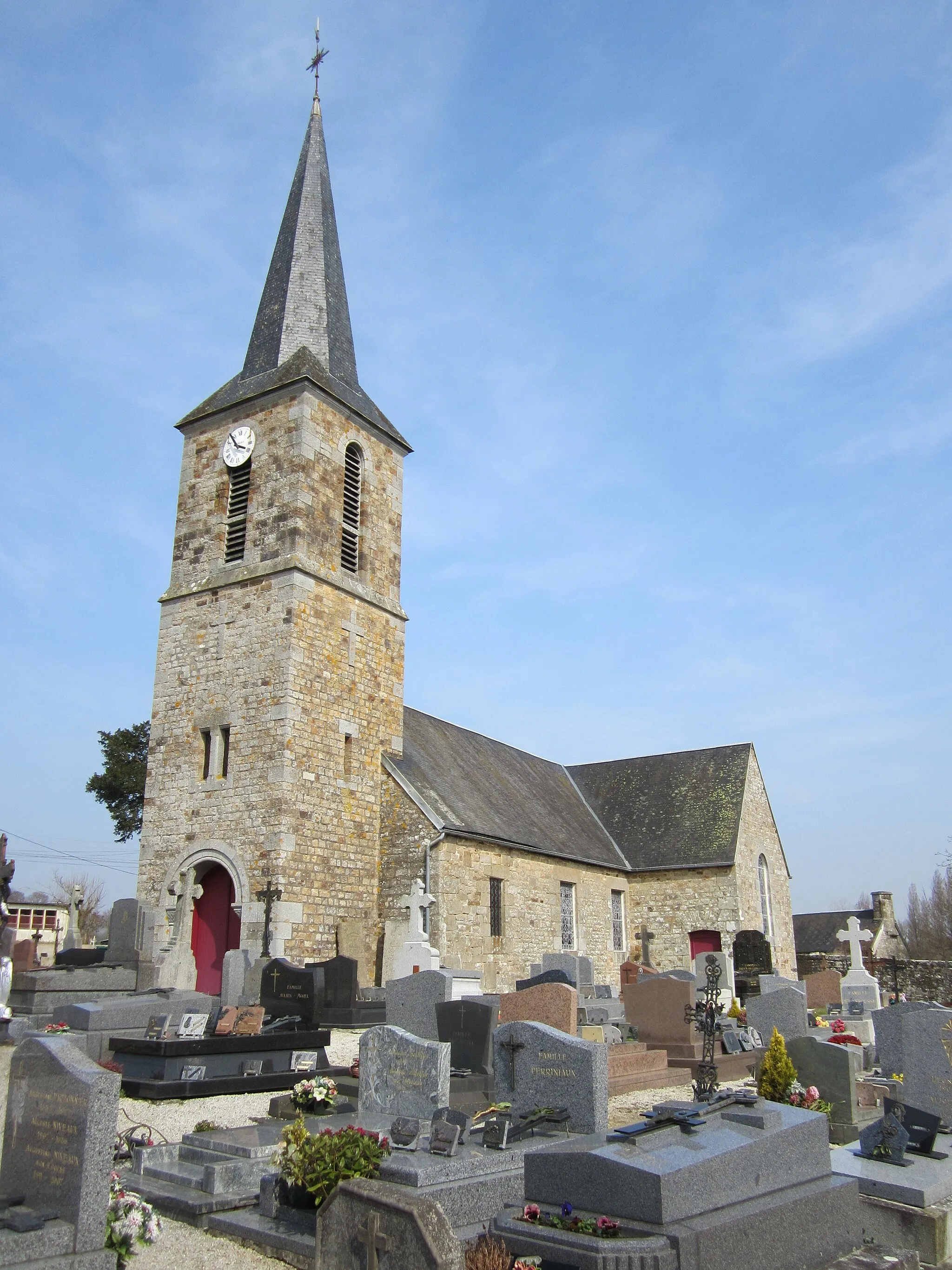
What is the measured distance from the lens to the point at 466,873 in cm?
1933

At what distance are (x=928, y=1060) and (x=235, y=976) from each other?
10.4 metres

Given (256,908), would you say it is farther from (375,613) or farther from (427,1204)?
(427,1204)

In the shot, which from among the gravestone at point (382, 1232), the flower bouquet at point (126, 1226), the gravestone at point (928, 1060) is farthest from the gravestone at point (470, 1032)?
the flower bouquet at point (126, 1226)

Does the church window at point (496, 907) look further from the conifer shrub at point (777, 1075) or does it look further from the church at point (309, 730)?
the conifer shrub at point (777, 1075)

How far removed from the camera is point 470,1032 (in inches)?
388

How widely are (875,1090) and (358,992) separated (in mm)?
8937

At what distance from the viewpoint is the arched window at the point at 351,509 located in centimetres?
2042

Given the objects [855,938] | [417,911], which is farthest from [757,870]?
[417,911]

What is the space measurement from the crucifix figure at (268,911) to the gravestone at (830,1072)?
9669 mm

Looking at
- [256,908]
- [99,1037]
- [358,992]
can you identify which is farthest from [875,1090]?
[256,908]

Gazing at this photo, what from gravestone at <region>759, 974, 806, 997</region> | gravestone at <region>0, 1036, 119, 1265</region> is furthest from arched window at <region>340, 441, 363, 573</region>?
gravestone at <region>0, 1036, 119, 1265</region>

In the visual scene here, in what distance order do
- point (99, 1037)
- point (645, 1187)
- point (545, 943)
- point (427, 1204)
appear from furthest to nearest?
point (545, 943) < point (99, 1037) < point (645, 1187) < point (427, 1204)

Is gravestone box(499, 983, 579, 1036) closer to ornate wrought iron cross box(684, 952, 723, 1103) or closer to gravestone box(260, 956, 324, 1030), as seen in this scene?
ornate wrought iron cross box(684, 952, 723, 1103)

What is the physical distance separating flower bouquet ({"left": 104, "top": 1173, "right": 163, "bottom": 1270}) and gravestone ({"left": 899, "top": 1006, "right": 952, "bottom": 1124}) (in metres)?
6.25
